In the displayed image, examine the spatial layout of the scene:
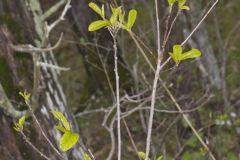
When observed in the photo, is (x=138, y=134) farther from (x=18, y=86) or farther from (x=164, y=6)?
(x=18, y=86)

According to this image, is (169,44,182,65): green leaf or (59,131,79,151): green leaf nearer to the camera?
(59,131,79,151): green leaf

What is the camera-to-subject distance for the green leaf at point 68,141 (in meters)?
1.64

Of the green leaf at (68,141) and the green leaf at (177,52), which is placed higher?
the green leaf at (177,52)

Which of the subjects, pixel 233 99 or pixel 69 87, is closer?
pixel 233 99

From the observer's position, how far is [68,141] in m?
1.65

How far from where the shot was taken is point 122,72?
20.0 feet

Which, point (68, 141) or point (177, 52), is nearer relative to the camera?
point (68, 141)

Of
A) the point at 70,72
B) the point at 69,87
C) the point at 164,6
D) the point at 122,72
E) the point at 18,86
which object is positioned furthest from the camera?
the point at 70,72

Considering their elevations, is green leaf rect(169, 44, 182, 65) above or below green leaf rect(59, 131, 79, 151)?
above

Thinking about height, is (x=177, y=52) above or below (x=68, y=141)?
above

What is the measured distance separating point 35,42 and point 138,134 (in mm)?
2165

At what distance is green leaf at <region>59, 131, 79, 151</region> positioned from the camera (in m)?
1.64

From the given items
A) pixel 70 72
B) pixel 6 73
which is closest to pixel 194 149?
pixel 6 73

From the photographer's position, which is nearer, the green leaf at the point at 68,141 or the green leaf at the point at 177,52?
the green leaf at the point at 68,141
